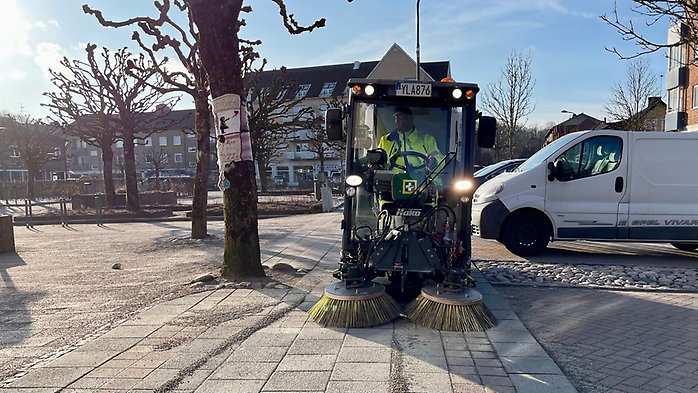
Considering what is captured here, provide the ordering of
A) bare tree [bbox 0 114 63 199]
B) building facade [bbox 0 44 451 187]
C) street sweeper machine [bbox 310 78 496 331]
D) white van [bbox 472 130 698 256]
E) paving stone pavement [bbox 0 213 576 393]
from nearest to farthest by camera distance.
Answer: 1. paving stone pavement [bbox 0 213 576 393]
2. street sweeper machine [bbox 310 78 496 331]
3. white van [bbox 472 130 698 256]
4. bare tree [bbox 0 114 63 199]
5. building facade [bbox 0 44 451 187]

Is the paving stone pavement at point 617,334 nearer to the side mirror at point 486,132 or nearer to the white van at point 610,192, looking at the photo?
the side mirror at point 486,132

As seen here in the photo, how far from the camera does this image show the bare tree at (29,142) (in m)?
35.4

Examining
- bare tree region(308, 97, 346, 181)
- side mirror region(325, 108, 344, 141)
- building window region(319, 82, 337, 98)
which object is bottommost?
side mirror region(325, 108, 344, 141)

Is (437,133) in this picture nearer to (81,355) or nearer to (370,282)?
(370,282)

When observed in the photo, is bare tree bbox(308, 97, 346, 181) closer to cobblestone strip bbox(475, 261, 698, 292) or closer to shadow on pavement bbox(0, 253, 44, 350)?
cobblestone strip bbox(475, 261, 698, 292)

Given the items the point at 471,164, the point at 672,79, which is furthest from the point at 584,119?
the point at 471,164

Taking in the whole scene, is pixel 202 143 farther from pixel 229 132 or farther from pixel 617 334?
pixel 617 334

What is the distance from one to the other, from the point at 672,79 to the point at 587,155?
31.8 meters

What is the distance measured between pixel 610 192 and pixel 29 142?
39.6m

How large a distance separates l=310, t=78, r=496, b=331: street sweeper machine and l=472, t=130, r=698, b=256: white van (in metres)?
3.91

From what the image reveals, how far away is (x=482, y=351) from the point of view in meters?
4.19

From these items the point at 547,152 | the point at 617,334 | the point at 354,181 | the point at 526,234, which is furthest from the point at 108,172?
the point at 617,334

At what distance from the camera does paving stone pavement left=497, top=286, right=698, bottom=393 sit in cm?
375

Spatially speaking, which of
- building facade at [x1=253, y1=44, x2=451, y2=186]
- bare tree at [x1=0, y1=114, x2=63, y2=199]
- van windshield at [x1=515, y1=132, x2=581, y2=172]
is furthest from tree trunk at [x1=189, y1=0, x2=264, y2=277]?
building facade at [x1=253, y1=44, x2=451, y2=186]
